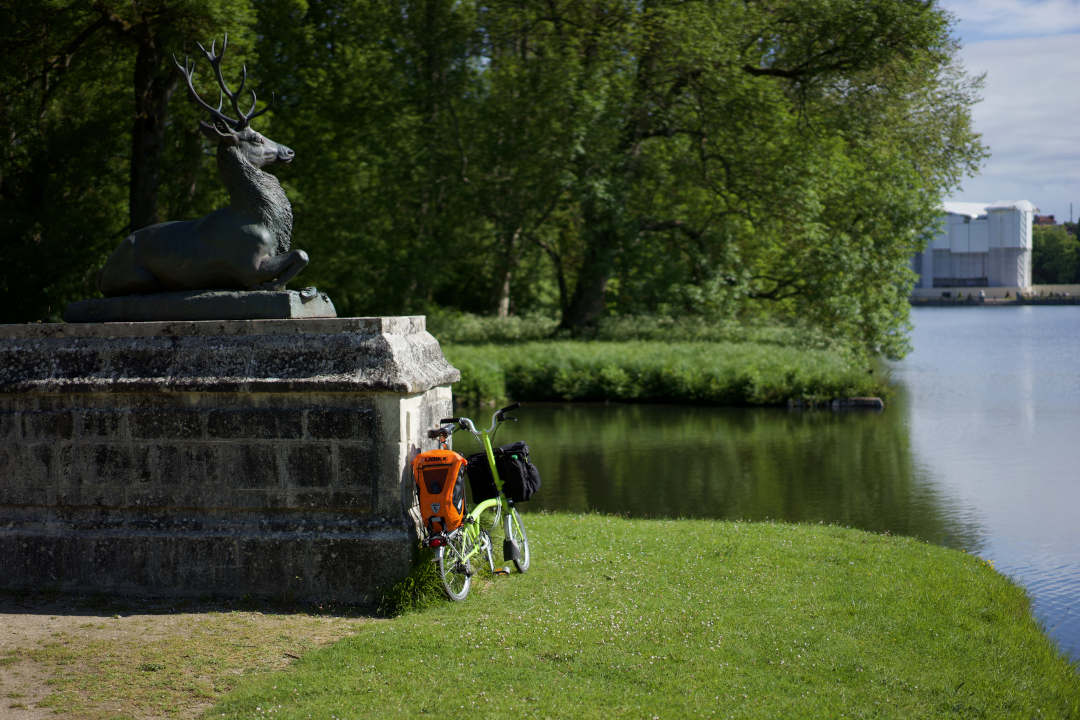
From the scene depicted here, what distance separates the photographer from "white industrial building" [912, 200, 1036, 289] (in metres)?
102

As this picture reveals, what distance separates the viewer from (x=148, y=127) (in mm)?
19766

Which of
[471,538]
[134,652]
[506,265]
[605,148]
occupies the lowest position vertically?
[134,652]

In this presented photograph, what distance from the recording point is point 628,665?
5672 millimetres

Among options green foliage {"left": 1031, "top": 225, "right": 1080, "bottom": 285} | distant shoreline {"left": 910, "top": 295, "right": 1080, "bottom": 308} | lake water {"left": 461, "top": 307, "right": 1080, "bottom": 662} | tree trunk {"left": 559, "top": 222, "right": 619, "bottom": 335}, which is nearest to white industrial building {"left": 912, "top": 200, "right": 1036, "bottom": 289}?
distant shoreline {"left": 910, "top": 295, "right": 1080, "bottom": 308}

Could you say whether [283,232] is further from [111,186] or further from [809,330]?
[809,330]

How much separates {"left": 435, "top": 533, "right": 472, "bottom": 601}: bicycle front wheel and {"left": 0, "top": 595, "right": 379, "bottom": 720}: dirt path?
564 millimetres

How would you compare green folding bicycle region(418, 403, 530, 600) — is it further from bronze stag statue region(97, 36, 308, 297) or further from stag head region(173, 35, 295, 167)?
stag head region(173, 35, 295, 167)

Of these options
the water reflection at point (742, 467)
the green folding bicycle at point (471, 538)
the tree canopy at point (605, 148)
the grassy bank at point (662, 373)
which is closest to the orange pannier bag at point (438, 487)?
the green folding bicycle at point (471, 538)

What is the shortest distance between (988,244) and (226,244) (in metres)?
108

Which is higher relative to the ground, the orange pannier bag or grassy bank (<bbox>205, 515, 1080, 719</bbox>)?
the orange pannier bag

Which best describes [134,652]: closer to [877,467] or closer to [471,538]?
[471,538]

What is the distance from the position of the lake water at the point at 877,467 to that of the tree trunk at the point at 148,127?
26.0 feet

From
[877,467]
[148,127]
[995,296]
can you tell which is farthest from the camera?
[995,296]

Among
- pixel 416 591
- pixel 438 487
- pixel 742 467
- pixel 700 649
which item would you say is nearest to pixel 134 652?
pixel 416 591
